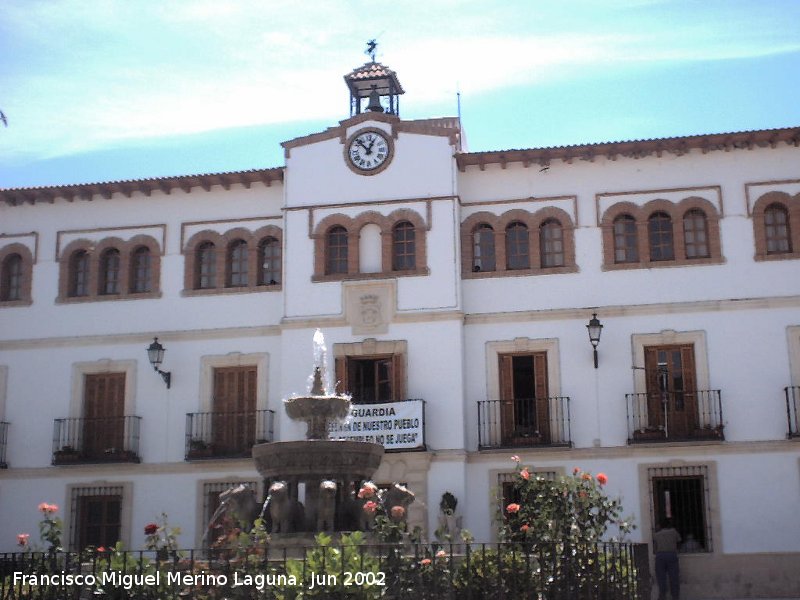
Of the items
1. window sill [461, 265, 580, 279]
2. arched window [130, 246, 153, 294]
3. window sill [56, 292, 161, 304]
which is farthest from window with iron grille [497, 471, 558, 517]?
arched window [130, 246, 153, 294]

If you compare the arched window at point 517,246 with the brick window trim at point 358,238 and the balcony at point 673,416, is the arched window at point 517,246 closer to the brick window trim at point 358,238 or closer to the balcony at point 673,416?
the brick window trim at point 358,238

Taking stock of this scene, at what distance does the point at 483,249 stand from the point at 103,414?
8427 millimetres

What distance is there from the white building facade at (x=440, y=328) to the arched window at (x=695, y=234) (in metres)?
0.04

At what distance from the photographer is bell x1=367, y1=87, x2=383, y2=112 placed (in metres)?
24.3

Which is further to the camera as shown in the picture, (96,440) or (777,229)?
(96,440)

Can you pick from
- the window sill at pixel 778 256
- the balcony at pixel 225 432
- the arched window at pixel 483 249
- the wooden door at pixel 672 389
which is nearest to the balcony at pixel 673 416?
the wooden door at pixel 672 389

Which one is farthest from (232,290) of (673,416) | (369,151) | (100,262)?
(673,416)

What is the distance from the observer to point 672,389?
70.0 ft

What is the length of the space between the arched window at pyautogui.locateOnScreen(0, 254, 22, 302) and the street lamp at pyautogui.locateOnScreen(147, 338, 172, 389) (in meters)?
3.66

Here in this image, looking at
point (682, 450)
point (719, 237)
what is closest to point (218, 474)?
point (682, 450)

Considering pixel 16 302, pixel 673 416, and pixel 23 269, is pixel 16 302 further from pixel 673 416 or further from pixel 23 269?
pixel 673 416

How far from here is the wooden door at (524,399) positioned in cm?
2145

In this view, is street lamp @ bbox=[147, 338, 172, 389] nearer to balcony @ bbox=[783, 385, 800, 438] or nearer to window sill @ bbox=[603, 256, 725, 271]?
window sill @ bbox=[603, 256, 725, 271]

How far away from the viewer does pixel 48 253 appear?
24453 millimetres
